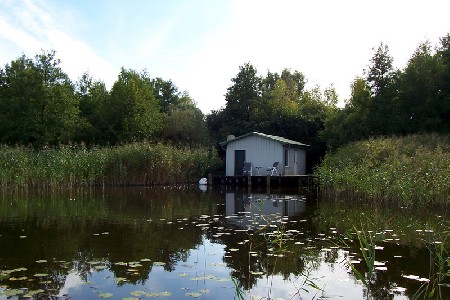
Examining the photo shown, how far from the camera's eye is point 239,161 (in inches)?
1230

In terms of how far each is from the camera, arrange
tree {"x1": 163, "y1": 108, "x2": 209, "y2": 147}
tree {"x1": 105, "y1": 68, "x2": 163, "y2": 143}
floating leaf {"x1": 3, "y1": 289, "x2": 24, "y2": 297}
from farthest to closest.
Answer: tree {"x1": 163, "y1": 108, "x2": 209, "y2": 147} → tree {"x1": 105, "y1": 68, "x2": 163, "y2": 143} → floating leaf {"x1": 3, "y1": 289, "x2": 24, "y2": 297}

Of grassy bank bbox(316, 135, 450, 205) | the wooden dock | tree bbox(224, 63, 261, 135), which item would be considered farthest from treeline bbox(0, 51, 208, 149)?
grassy bank bbox(316, 135, 450, 205)

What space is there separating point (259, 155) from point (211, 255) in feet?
73.9

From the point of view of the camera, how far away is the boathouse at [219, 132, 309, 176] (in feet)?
98.3

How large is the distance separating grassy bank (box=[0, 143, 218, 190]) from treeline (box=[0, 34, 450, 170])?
3.62 metres

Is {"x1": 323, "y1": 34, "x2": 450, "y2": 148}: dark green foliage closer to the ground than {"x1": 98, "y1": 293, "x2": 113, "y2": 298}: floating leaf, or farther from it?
farther from it

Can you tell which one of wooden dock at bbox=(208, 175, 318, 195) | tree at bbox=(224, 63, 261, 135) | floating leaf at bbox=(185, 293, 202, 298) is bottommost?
floating leaf at bbox=(185, 293, 202, 298)

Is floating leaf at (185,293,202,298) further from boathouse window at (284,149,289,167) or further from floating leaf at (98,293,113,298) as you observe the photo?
boathouse window at (284,149,289,167)

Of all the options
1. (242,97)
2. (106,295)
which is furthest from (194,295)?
(242,97)

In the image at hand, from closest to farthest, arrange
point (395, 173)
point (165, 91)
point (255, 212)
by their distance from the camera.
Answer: point (255, 212) < point (395, 173) < point (165, 91)

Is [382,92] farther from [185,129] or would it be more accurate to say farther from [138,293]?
[138,293]

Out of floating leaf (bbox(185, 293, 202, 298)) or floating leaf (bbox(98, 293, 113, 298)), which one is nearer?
floating leaf (bbox(98, 293, 113, 298))

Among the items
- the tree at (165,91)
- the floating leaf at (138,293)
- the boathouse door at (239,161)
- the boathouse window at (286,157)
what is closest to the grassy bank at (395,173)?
the boathouse window at (286,157)

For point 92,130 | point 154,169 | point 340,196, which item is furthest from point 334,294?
point 92,130
